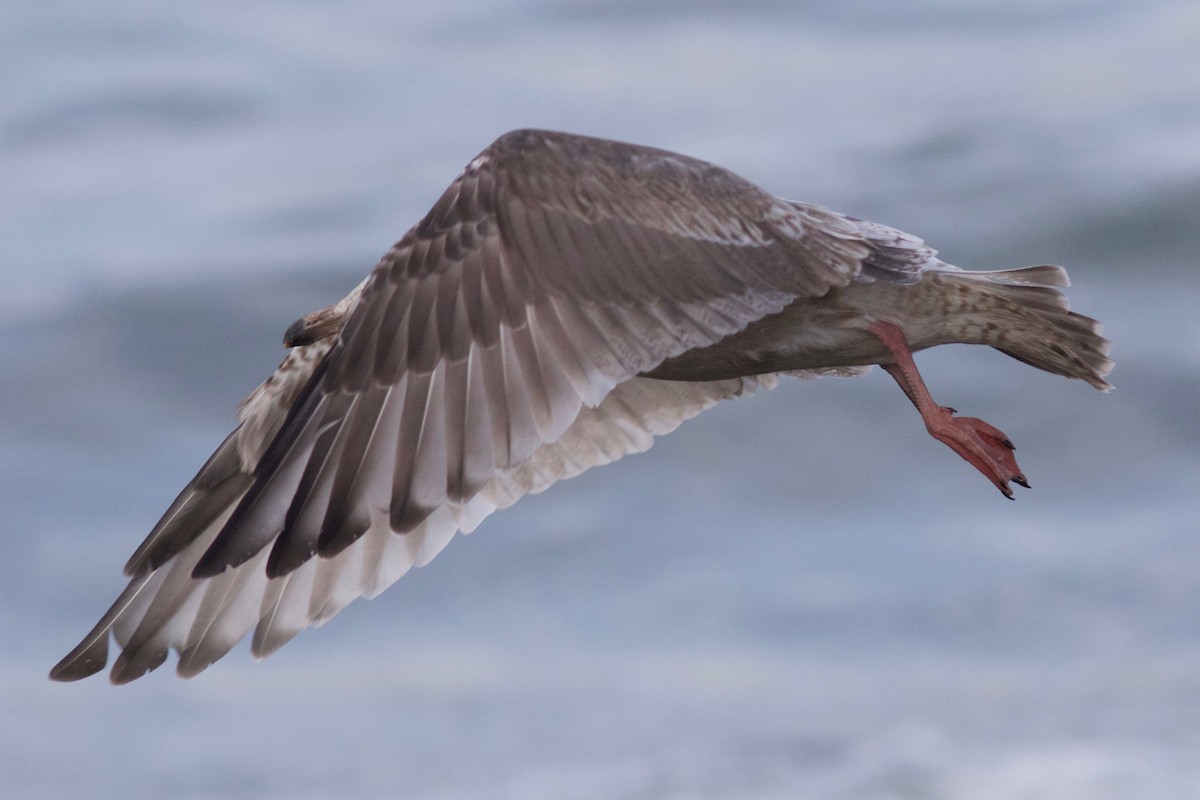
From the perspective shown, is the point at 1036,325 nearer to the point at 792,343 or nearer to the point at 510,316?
the point at 792,343

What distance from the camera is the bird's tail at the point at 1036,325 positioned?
331 inches

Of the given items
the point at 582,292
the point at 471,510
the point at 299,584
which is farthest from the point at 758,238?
the point at 299,584

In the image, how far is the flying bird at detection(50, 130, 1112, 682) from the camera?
23.9 feet

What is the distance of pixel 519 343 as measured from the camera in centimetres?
743

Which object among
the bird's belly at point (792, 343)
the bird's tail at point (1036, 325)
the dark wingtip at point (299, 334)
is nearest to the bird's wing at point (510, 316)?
the bird's belly at point (792, 343)

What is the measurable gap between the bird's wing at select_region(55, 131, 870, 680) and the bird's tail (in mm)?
640

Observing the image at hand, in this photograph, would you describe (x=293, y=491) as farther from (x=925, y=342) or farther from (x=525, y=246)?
(x=925, y=342)

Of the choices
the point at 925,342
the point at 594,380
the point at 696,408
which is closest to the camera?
the point at 594,380

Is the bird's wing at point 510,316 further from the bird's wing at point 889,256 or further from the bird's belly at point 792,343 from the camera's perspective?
the bird's belly at point 792,343

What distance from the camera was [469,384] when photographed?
7.38m

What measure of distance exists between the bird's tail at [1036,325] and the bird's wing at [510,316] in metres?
0.64

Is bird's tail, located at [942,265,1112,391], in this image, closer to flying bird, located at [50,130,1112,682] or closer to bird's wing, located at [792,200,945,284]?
flying bird, located at [50,130,1112,682]

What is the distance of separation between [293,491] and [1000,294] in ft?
9.05

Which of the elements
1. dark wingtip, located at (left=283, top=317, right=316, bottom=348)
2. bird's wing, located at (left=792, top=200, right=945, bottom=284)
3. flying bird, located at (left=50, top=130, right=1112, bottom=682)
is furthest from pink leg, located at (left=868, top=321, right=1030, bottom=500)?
dark wingtip, located at (left=283, top=317, right=316, bottom=348)
